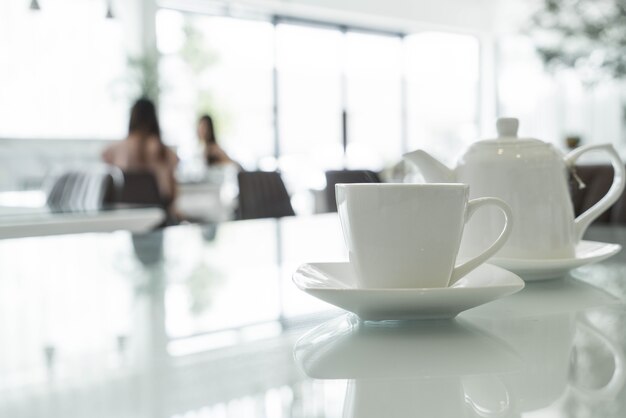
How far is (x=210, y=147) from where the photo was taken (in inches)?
210

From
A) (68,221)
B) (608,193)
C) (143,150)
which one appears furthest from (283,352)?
(143,150)

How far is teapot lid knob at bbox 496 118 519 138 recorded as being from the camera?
57cm

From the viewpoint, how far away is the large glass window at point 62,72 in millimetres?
5676

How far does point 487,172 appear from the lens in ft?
1.80

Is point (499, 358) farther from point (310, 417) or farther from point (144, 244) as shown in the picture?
point (144, 244)

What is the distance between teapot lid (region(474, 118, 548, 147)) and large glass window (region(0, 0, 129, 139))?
5.59 m

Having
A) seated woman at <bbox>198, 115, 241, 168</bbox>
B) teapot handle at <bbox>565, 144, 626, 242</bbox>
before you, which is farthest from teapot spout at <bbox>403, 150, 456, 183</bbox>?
seated woman at <bbox>198, 115, 241, 168</bbox>

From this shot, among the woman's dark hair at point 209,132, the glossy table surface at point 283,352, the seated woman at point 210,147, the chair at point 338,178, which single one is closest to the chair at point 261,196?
the chair at point 338,178

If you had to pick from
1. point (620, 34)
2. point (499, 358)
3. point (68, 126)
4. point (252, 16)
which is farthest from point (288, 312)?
point (252, 16)

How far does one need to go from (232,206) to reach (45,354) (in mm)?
4110

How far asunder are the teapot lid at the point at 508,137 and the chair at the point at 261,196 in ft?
4.50

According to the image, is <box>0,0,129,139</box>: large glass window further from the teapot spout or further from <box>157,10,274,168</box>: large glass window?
the teapot spout

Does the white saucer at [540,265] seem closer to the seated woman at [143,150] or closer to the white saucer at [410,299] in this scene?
the white saucer at [410,299]

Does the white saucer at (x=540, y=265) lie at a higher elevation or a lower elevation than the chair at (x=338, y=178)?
lower
